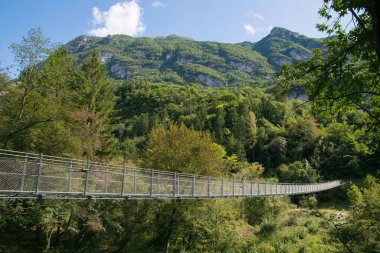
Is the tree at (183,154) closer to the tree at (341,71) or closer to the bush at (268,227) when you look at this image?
the bush at (268,227)

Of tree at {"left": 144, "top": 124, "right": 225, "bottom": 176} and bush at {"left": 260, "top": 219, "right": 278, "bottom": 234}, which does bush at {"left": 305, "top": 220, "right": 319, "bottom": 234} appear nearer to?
bush at {"left": 260, "top": 219, "right": 278, "bottom": 234}

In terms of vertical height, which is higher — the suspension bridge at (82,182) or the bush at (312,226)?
the suspension bridge at (82,182)

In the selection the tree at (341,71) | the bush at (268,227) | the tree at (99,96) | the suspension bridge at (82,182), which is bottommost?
the bush at (268,227)

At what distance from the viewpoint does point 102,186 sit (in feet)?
36.6

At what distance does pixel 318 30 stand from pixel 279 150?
2397 inches

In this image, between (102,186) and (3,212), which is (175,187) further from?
(3,212)

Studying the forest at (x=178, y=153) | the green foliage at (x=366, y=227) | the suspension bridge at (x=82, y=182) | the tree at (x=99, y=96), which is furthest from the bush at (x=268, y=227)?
the tree at (x=99, y=96)

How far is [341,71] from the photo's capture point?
168 inches

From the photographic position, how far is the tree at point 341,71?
4.11 meters

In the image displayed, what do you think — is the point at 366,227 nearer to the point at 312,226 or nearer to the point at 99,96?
the point at 312,226

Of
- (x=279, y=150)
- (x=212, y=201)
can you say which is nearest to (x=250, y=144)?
(x=279, y=150)

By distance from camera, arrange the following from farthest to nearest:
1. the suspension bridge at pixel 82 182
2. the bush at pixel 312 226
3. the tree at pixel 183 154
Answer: the bush at pixel 312 226
the tree at pixel 183 154
the suspension bridge at pixel 82 182

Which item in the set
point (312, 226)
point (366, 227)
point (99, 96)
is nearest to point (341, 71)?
point (366, 227)

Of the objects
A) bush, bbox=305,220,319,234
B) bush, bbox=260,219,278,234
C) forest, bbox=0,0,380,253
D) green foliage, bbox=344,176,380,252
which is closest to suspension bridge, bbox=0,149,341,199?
forest, bbox=0,0,380,253
